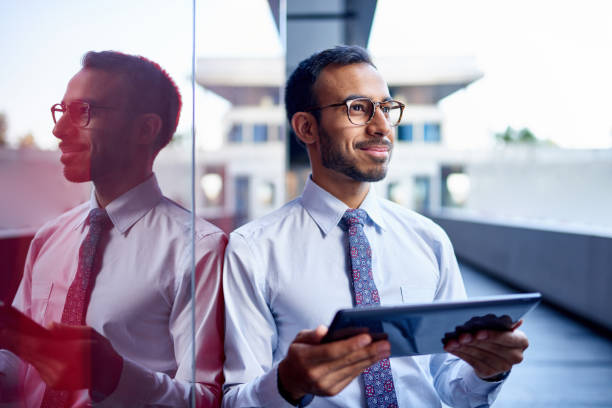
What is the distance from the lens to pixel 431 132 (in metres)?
11.8

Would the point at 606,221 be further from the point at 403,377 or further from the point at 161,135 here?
the point at 161,135

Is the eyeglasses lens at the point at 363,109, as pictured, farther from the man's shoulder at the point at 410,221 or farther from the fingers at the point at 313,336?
the fingers at the point at 313,336

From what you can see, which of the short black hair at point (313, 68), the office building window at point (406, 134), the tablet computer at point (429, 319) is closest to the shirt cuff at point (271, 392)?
the tablet computer at point (429, 319)

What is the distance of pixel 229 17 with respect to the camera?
71.3 inches

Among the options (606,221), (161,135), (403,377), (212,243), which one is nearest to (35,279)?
(161,135)

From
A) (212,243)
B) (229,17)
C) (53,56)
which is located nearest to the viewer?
(53,56)

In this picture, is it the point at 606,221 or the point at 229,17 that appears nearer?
the point at 229,17

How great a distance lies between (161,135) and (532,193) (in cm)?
1184

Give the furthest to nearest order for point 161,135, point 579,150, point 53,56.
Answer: point 579,150
point 161,135
point 53,56

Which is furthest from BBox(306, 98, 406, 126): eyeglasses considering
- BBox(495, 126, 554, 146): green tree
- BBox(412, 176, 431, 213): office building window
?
BBox(495, 126, 554, 146): green tree

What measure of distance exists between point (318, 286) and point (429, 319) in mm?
411

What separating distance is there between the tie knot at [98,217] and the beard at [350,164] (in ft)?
1.99

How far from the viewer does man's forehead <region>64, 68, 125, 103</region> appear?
70 centimetres

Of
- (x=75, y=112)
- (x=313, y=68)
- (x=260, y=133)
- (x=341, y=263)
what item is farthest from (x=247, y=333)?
(x=260, y=133)
